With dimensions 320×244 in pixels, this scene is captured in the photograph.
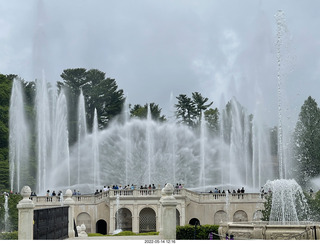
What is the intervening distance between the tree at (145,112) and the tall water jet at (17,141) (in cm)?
1995

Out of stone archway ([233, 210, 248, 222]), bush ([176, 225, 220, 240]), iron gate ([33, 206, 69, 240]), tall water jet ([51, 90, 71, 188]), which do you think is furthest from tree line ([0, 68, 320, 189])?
iron gate ([33, 206, 69, 240])

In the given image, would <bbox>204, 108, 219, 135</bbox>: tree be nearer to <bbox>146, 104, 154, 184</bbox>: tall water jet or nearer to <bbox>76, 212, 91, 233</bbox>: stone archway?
<bbox>146, 104, 154, 184</bbox>: tall water jet

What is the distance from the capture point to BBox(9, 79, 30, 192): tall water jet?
60.4 meters

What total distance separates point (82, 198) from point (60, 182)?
8.37 meters

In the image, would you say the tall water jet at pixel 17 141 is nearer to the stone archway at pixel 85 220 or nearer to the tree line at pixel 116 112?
the tree line at pixel 116 112

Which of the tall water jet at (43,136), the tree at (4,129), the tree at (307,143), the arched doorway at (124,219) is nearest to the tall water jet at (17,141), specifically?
the tree at (4,129)

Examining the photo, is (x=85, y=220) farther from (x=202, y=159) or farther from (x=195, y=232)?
(x=195, y=232)

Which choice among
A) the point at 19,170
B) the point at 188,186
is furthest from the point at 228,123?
the point at 19,170

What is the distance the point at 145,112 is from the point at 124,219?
34607 mm

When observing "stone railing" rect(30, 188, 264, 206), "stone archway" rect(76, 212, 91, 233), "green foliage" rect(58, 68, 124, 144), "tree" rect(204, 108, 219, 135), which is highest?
"green foliage" rect(58, 68, 124, 144)

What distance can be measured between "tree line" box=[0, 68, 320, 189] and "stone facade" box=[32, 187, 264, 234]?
49.0ft

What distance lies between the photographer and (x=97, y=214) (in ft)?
162

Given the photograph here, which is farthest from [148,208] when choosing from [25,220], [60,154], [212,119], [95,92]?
[95,92]

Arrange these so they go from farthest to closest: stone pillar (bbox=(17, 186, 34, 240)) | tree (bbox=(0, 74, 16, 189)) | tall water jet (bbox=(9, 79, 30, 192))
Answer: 1. tree (bbox=(0, 74, 16, 189))
2. tall water jet (bbox=(9, 79, 30, 192))
3. stone pillar (bbox=(17, 186, 34, 240))
